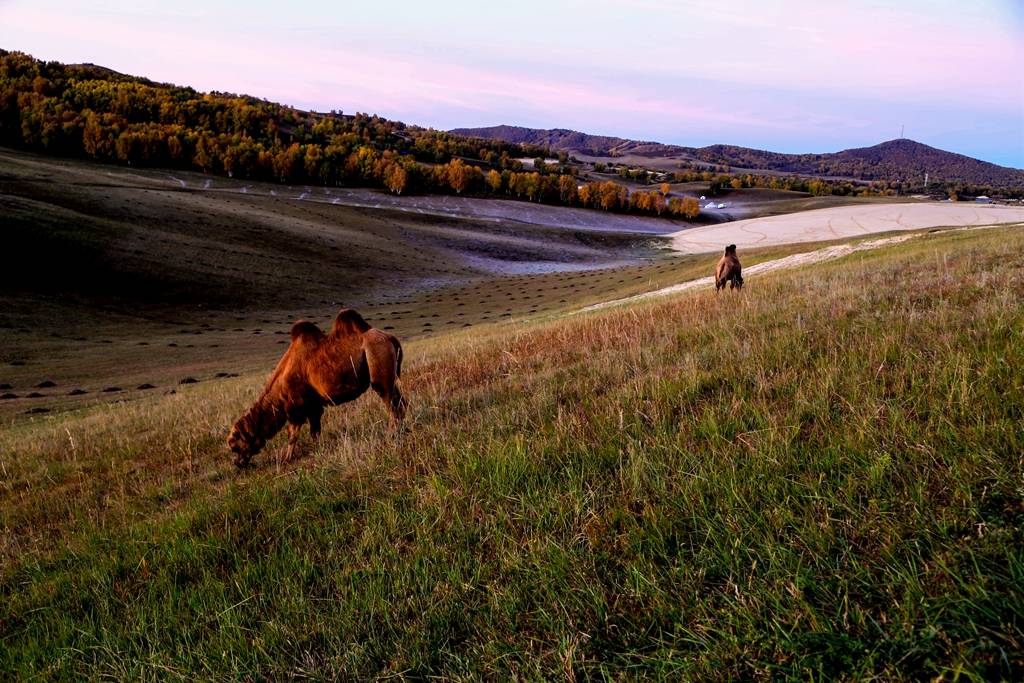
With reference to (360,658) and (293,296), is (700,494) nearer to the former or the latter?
(360,658)

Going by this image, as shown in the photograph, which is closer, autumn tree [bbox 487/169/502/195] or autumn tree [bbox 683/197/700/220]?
autumn tree [bbox 683/197/700/220]

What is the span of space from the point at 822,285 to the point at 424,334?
32.9 meters

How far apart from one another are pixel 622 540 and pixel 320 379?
17.5ft

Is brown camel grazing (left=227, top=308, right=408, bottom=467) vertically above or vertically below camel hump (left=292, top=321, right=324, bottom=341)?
below

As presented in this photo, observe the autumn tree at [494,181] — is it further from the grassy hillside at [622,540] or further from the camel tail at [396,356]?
the grassy hillside at [622,540]

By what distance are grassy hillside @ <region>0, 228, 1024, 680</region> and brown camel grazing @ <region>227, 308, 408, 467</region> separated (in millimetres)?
891

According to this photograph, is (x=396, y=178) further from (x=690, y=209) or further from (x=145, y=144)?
(x=690, y=209)

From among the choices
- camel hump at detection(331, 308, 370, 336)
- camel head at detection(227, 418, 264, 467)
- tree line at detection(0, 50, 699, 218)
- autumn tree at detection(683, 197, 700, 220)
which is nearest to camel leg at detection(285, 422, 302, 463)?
camel head at detection(227, 418, 264, 467)

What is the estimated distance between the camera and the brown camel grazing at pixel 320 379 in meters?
7.07

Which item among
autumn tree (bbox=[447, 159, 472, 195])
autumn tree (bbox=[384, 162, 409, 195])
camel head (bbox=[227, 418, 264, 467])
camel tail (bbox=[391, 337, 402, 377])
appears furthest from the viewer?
autumn tree (bbox=[447, 159, 472, 195])

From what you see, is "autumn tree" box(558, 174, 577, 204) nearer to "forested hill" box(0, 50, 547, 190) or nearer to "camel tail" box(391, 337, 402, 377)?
"forested hill" box(0, 50, 547, 190)

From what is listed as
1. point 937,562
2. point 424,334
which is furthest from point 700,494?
point 424,334

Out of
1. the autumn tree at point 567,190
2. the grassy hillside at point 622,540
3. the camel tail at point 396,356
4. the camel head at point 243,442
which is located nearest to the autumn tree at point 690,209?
the autumn tree at point 567,190

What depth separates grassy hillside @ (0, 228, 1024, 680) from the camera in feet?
7.68
